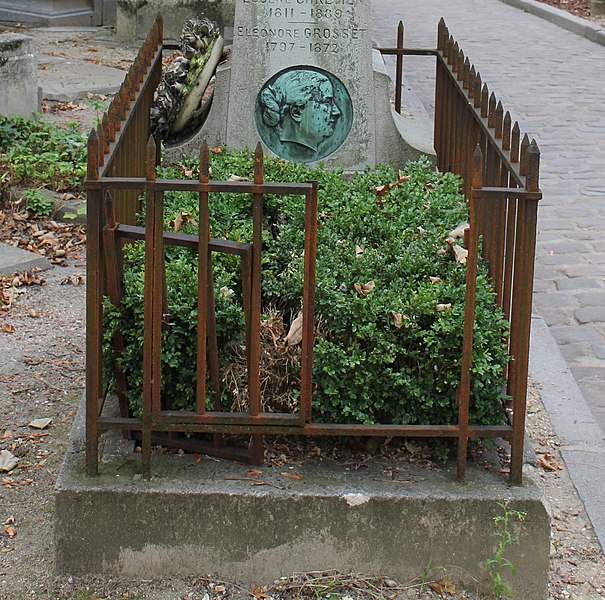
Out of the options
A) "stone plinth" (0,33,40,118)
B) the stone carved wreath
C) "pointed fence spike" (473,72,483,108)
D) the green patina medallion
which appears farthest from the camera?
"stone plinth" (0,33,40,118)

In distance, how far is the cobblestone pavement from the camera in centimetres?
571

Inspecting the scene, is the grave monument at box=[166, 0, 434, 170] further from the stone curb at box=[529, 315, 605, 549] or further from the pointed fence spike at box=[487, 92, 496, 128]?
the stone curb at box=[529, 315, 605, 549]

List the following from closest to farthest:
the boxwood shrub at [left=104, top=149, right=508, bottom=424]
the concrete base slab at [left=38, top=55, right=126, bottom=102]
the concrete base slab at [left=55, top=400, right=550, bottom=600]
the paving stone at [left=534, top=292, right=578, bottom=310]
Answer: the concrete base slab at [left=55, top=400, right=550, bottom=600] → the boxwood shrub at [left=104, top=149, right=508, bottom=424] → the paving stone at [left=534, top=292, right=578, bottom=310] → the concrete base slab at [left=38, top=55, right=126, bottom=102]

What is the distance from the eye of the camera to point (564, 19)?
59.3 ft

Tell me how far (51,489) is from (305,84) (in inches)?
106

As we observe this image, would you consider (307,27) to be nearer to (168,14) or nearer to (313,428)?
(313,428)

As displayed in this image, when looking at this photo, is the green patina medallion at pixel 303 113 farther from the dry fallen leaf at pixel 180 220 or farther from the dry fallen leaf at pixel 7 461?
the dry fallen leaf at pixel 7 461

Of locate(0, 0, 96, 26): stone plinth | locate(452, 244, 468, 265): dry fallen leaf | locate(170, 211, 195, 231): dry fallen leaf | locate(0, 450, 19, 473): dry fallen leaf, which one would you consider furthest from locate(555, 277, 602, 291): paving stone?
locate(0, 0, 96, 26): stone plinth

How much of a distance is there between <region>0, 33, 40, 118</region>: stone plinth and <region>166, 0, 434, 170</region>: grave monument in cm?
313

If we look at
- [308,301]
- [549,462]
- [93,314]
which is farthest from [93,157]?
[549,462]

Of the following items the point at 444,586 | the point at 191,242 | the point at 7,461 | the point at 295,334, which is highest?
the point at 191,242

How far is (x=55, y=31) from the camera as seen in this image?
13781 millimetres

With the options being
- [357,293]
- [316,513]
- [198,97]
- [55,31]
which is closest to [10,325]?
[198,97]

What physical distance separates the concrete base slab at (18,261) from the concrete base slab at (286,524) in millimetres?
2814
